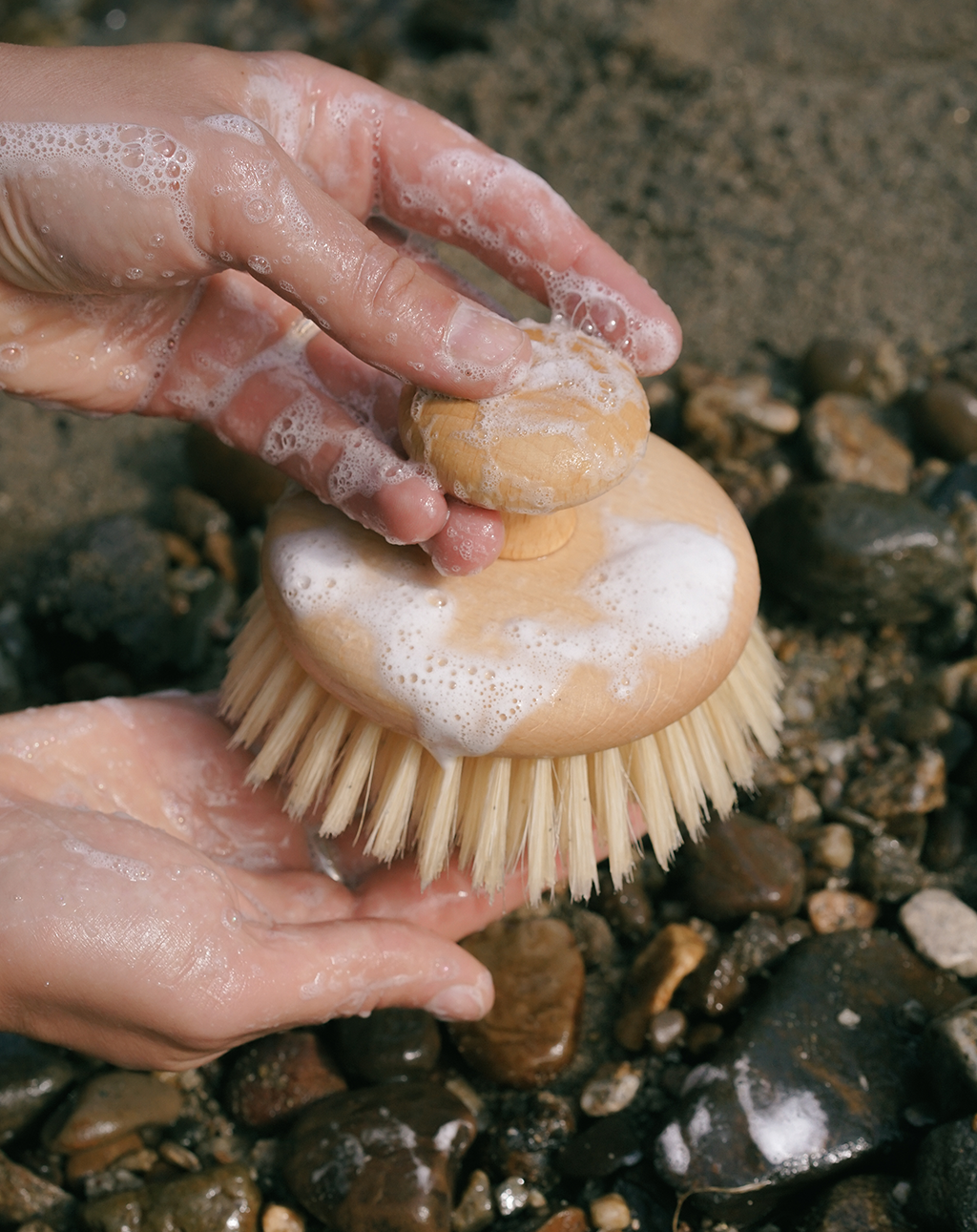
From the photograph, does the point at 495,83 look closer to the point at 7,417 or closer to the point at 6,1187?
the point at 7,417

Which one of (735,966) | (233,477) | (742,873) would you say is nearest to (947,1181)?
(735,966)

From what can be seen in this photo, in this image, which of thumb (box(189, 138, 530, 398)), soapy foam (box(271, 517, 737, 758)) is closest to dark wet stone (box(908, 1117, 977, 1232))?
soapy foam (box(271, 517, 737, 758))

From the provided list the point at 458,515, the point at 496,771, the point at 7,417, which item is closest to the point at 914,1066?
the point at 496,771

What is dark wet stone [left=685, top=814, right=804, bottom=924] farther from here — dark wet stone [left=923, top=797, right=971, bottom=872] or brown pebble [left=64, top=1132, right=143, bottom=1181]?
brown pebble [left=64, top=1132, right=143, bottom=1181]

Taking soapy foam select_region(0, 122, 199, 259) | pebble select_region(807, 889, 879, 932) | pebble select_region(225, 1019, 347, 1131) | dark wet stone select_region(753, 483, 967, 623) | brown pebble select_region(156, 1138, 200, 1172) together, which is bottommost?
brown pebble select_region(156, 1138, 200, 1172)

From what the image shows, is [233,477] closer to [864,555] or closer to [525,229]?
[525,229]

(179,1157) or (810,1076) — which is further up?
(810,1076)

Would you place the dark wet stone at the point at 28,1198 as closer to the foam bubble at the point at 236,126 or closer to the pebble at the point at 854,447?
the foam bubble at the point at 236,126
